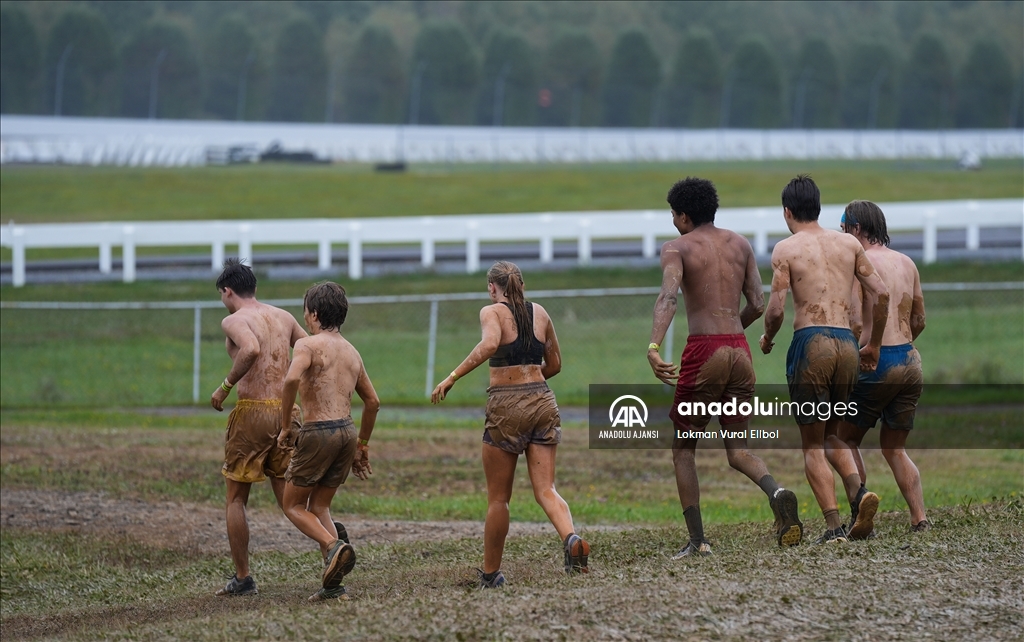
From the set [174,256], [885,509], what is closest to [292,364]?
[885,509]

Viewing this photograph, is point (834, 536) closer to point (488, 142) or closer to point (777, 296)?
point (777, 296)

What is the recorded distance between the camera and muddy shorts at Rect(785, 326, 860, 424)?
6715 mm

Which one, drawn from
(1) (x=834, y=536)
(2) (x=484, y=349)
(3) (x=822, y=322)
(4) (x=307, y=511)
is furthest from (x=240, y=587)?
(3) (x=822, y=322)

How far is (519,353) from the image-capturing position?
21.4 ft

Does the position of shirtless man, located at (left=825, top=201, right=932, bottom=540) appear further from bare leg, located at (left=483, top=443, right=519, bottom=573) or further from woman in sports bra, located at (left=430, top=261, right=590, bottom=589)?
bare leg, located at (left=483, top=443, right=519, bottom=573)

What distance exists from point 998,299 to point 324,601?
1887cm

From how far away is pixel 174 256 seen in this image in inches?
1088

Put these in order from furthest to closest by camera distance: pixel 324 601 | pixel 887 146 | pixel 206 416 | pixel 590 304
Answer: pixel 887 146 < pixel 590 304 < pixel 206 416 < pixel 324 601

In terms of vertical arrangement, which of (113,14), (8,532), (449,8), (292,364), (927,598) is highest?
(449,8)

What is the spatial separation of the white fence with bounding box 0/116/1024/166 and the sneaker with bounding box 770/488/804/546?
4157 cm

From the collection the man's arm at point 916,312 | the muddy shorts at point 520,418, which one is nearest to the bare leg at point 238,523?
the muddy shorts at point 520,418

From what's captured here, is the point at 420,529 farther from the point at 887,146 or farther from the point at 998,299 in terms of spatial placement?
the point at 887,146

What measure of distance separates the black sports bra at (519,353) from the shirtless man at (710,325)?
67cm

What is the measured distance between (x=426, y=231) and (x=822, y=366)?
19554 millimetres
